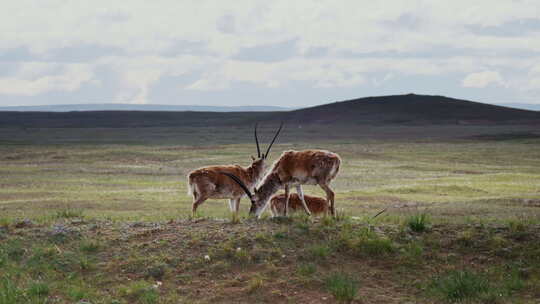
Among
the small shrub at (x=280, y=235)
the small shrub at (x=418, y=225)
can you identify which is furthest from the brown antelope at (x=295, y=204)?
the small shrub at (x=280, y=235)

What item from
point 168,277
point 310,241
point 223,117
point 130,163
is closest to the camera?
point 168,277

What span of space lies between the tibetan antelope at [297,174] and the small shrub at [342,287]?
3687mm

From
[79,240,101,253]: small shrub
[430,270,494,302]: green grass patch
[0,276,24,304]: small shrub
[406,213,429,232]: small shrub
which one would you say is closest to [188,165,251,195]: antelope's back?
[79,240,101,253]: small shrub

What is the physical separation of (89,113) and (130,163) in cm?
9163

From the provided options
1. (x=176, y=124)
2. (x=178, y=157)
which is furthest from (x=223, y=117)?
(x=178, y=157)

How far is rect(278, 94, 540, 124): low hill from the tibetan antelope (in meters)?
92.3

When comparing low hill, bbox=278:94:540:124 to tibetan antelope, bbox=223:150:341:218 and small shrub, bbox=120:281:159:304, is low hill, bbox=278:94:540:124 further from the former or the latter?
small shrub, bbox=120:281:159:304

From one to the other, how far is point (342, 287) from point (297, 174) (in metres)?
4.32

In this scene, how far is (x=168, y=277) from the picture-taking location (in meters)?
9.23

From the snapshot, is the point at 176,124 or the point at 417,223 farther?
the point at 176,124

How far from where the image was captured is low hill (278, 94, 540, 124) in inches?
4136

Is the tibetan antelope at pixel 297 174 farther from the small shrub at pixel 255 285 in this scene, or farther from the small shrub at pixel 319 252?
the small shrub at pixel 255 285

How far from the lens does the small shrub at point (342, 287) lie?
8438 millimetres

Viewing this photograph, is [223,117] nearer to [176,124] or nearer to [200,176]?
[176,124]
